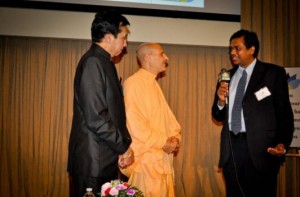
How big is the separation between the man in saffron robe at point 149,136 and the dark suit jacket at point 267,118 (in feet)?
1.64

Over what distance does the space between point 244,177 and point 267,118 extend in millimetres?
458

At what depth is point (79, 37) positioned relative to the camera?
3596 millimetres

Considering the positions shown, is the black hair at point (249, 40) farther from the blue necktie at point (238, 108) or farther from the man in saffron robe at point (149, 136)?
the man in saffron robe at point (149, 136)

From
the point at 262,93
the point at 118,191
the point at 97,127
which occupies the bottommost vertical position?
the point at 118,191

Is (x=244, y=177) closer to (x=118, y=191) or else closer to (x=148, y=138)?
(x=148, y=138)

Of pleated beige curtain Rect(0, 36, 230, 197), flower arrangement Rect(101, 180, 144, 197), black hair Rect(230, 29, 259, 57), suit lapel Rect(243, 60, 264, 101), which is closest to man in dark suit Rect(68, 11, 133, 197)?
flower arrangement Rect(101, 180, 144, 197)

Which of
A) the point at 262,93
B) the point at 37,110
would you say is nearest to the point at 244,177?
the point at 262,93

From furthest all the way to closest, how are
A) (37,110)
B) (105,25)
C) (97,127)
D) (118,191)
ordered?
(37,110) → (105,25) → (97,127) → (118,191)

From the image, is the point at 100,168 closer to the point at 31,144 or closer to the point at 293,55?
the point at 31,144

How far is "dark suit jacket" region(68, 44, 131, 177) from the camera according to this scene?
205 centimetres

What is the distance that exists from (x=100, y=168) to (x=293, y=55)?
257 centimetres

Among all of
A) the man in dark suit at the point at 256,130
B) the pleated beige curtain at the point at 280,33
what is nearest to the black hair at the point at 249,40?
the man in dark suit at the point at 256,130

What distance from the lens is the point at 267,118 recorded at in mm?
2658

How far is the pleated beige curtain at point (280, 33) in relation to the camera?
3730mm
